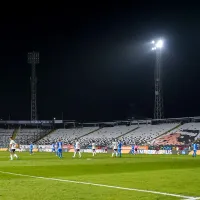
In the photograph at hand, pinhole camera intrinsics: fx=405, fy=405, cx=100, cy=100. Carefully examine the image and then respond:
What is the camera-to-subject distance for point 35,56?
281ft

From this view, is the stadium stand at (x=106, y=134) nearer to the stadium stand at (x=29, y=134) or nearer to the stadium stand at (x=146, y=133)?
the stadium stand at (x=146, y=133)

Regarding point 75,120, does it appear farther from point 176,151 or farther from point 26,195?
point 26,195

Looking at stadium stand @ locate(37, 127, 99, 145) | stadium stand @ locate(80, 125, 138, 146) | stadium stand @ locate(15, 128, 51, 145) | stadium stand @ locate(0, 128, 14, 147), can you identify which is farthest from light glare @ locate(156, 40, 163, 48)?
stadium stand @ locate(15, 128, 51, 145)

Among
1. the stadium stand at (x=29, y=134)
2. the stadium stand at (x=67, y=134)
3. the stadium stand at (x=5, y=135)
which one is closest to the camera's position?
the stadium stand at (x=67, y=134)

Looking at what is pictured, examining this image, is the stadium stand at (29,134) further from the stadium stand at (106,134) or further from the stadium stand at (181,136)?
the stadium stand at (181,136)

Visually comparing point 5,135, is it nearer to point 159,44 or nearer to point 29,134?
point 29,134

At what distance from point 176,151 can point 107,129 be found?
126ft

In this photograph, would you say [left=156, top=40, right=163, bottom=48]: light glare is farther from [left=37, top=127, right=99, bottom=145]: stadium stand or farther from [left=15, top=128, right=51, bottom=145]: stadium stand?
[left=15, top=128, right=51, bottom=145]: stadium stand

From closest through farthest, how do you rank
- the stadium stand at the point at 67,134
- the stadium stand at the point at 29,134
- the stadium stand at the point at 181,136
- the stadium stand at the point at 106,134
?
the stadium stand at the point at 181,136
the stadium stand at the point at 106,134
the stadium stand at the point at 67,134
the stadium stand at the point at 29,134

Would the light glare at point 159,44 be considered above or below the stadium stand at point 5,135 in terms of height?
above

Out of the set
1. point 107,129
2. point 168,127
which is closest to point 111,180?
point 168,127

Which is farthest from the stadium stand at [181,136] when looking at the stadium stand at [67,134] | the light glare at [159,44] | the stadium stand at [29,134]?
the stadium stand at [29,134]

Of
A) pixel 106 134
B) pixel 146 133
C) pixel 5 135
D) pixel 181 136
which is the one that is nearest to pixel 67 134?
pixel 106 134

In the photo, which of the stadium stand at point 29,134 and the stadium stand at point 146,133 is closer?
the stadium stand at point 146,133
